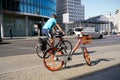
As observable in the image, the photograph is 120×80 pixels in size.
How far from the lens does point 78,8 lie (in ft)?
481

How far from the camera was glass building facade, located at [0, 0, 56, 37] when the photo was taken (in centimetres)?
5103

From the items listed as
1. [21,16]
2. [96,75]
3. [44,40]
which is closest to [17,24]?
[21,16]

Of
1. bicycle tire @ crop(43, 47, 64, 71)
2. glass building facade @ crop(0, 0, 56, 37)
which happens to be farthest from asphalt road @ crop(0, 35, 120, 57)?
glass building facade @ crop(0, 0, 56, 37)

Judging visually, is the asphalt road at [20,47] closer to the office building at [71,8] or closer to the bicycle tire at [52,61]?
the bicycle tire at [52,61]

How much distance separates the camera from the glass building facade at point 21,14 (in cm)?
5103

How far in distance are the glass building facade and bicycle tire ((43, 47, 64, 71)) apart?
43.8 metres

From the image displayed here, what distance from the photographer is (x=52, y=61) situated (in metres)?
7.65

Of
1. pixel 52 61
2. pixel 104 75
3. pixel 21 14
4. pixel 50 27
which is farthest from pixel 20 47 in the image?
pixel 21 14

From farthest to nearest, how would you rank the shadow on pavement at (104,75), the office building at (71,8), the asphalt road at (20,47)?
the office building at (71,8) < the asphalt road at (20,47) < the shadow on pavement at (104,75)

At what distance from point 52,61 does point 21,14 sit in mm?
47014

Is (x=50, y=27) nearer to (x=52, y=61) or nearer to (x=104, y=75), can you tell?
(x=52, y=61)

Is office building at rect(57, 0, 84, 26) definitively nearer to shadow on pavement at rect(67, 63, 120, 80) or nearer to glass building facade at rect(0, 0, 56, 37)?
glass building facade at rect(0, 0, 56, 37)

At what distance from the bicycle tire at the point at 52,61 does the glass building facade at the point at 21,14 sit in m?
43.8

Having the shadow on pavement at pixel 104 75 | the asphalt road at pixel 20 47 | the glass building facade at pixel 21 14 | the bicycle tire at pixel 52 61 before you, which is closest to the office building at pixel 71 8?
the glass building facade at pixel 21 14
